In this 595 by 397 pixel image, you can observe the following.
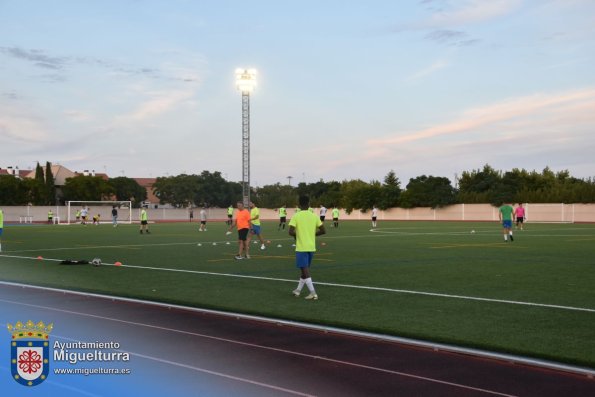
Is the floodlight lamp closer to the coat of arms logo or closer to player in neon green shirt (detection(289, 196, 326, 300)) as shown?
player in neon green shirt (detection(289, 196, 326, 300))

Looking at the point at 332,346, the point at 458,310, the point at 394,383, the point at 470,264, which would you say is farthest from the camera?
the point at 470,264

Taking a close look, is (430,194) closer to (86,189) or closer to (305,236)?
(86,189)

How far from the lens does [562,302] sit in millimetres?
11492

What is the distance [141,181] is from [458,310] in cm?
16855

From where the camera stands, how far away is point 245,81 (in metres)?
47.5

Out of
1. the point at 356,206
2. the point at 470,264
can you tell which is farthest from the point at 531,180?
the point at 470,264

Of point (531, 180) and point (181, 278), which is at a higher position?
point (531, 180)

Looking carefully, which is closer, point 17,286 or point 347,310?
point 347,310

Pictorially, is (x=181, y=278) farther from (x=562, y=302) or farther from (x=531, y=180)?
(x=531, y=180)

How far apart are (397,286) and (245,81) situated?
35741 millimetres

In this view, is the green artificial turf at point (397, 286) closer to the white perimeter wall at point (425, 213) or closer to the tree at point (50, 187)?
the white perimeter wall at point (425, 213)

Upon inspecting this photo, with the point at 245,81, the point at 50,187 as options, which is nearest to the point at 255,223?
the point at 245,81

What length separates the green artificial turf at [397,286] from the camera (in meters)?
9.06

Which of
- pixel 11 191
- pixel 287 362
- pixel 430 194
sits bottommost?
pixel 287 362
